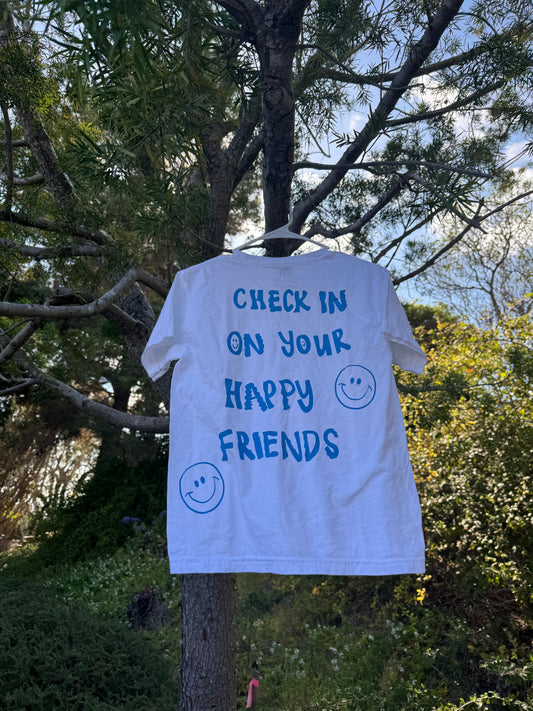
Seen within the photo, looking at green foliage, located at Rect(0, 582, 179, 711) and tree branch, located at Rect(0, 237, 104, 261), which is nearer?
green foliage, located at Rect(0, 582, 179, 711)

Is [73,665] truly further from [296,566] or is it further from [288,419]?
[288,419]

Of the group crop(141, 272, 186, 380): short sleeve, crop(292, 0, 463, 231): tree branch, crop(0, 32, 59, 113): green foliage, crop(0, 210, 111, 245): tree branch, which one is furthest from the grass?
crop(0, 32, 59, 113): green foliage

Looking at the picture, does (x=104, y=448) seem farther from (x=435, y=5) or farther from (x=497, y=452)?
(x=435, y=5)

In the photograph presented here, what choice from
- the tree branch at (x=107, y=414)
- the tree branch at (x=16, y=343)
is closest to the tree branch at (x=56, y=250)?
the tree branch at (x=16, y=343)

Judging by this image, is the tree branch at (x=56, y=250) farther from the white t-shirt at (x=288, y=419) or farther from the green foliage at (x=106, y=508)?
the green foliage at (x=106, y=508)

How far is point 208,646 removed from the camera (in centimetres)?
254

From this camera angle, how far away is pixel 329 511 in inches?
68.5

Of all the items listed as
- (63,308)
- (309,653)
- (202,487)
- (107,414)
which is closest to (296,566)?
(202,487)

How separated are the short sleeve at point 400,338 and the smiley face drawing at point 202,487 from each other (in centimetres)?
82

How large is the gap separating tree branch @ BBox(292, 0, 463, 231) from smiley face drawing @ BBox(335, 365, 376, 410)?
3.15 ft

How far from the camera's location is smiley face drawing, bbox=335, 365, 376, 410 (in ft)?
6.08

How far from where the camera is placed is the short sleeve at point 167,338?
6.34 feet

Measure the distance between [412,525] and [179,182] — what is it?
1.69m

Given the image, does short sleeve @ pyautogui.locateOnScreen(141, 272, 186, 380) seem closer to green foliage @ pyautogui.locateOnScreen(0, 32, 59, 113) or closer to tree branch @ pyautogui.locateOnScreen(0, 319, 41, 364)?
green foliage @ pyautogui.locateOnScreen(0, 32, 59, 113)
